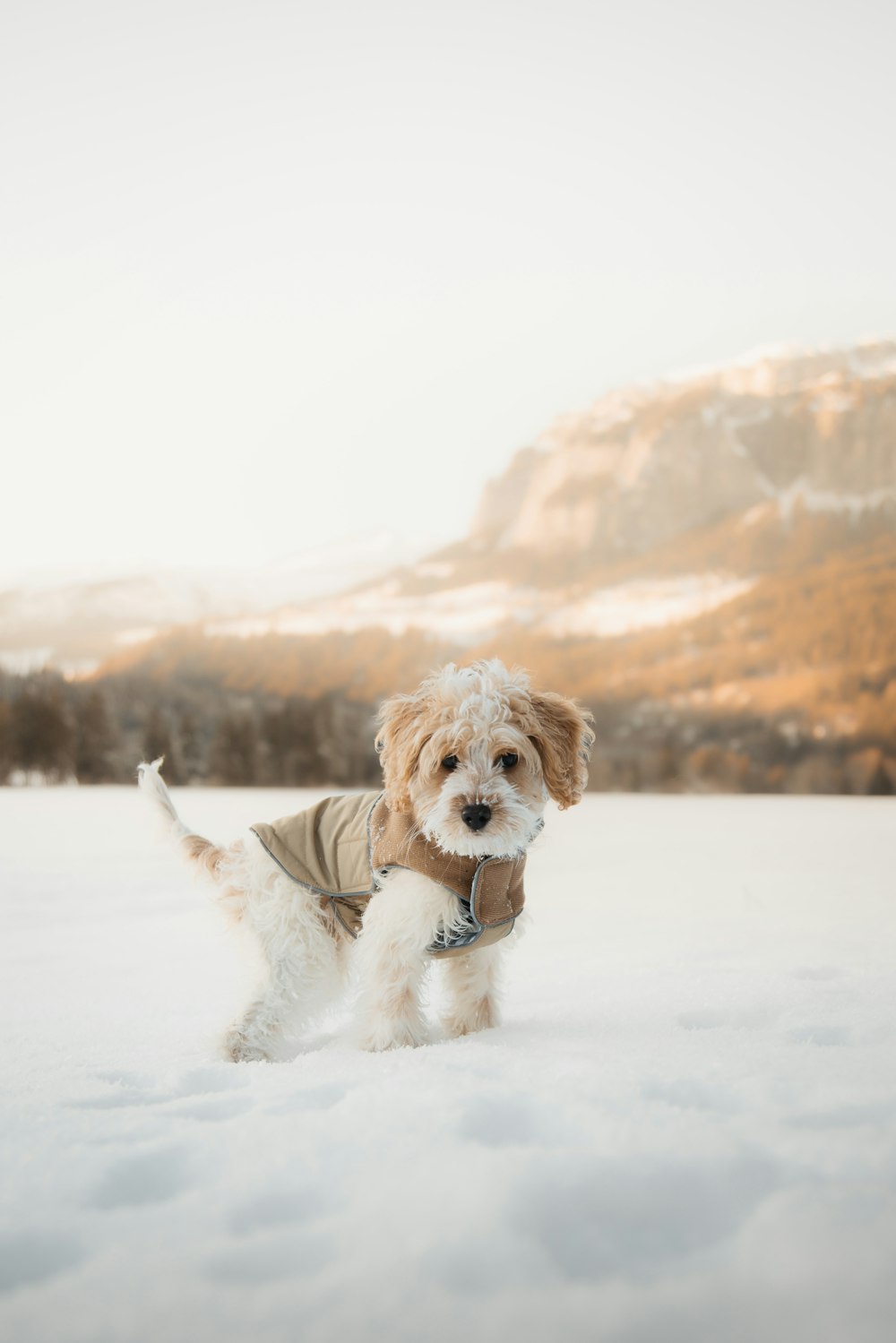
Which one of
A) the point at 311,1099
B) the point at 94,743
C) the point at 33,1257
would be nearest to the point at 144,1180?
the point at 33,1257

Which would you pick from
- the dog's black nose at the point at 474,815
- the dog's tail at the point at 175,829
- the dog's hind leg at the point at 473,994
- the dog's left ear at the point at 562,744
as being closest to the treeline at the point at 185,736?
the dog's tail at the point at 175,829

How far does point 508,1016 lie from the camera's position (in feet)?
11.1

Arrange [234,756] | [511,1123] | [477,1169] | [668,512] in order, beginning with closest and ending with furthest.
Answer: [477,1169]
[511,1123]
[234,756]
[668,512]

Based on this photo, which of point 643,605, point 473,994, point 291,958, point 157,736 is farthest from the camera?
point 643,605

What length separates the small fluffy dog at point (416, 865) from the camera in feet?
9.63

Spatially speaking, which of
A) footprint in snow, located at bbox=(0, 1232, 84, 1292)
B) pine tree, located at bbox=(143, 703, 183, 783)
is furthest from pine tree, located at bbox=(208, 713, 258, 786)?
footprint in snow, located at bbox=(0, 1232, 84, 1292)

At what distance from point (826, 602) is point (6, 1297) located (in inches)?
→ 814

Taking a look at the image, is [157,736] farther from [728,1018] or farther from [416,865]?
[728,1018]

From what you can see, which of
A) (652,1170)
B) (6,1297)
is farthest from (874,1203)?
(6,1297)

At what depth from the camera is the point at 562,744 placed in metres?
3.14

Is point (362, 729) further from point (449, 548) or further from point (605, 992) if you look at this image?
point (605, 992)

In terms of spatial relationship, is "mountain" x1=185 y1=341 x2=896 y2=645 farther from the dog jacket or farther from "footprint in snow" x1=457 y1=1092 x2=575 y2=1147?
"footprint in snow" x1=457 y1=1092 x2=575 y2=1147

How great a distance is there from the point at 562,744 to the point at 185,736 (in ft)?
60.5

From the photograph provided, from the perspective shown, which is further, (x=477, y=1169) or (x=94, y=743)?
(x=94, y=743)
